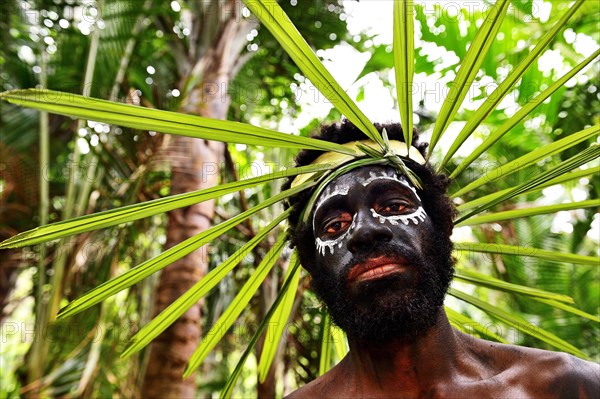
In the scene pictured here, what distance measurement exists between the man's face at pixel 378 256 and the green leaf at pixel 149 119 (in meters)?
0.20

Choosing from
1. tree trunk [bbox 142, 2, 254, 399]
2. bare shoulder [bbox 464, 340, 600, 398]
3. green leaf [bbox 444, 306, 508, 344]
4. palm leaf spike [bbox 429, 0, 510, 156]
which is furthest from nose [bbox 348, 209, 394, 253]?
tree trunk [bbox 142, 2, 254, 399]

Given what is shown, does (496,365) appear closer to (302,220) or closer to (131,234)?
(302,220)

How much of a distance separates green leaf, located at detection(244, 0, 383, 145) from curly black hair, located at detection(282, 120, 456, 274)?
0.85ft

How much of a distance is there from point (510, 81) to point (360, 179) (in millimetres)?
481

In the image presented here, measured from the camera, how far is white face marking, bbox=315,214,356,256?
70.0 inches

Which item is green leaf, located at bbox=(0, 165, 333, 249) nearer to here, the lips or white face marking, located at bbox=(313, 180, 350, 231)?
white face marking, located at bbox=(313, 180, 350, 231)

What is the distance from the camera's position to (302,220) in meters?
2.02

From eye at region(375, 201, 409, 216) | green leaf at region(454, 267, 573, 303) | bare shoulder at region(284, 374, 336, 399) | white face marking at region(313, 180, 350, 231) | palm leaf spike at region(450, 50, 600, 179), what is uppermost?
palm leaf spike at region(450, 50, 600, 179)

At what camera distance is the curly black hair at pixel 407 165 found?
6.40 feet

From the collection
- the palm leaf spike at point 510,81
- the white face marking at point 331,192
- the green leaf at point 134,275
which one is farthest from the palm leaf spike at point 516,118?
the green leaf at point 134,275

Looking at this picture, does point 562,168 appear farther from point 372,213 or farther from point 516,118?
→ point 372,213

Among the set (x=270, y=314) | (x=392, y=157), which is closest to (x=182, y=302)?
(x=270, y=314)

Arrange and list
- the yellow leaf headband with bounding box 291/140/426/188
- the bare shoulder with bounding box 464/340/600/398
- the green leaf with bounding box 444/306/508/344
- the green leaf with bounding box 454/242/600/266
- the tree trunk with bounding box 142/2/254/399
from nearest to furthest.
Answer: the bare shoulder with bounding box 464/340/600/398
the yellow leaf headband with bounding box 291/140/426/188
the green leaf with bounding box 454/242/600/266
the green leaf with bounding box 444/306/508/344
the tree trunk with bounding box 142/2/254/399

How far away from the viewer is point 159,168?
11.1 feet
